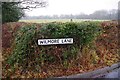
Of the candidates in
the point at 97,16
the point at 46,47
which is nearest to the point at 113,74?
the point at 97,16

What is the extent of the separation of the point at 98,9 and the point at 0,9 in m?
2.94

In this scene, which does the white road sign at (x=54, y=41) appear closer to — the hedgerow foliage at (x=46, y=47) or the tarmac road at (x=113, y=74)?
the hedgerow foliage at (x=46, y=47)

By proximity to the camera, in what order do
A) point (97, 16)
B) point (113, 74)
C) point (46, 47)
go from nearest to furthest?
point (46, 47) < point (113, 74) < point (97, 16)

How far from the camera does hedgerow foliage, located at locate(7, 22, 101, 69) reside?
7.13 m

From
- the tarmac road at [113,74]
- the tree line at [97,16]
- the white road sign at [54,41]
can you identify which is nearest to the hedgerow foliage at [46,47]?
the white road sign at [54,41]

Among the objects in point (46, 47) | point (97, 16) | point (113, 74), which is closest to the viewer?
point (46, 47)

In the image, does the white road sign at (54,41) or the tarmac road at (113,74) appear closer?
the white road sign at (54,41)

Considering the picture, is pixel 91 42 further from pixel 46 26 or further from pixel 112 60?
pixel 46 26

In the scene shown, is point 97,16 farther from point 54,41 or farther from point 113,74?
point 113,74

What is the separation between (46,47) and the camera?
723 cm

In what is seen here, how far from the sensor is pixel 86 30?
7.75 m

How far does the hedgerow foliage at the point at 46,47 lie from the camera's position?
7129mm

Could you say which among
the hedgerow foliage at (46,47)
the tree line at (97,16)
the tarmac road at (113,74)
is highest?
the tree line at (97,16)

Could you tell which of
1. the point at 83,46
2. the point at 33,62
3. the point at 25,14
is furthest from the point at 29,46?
the point at 83,46
